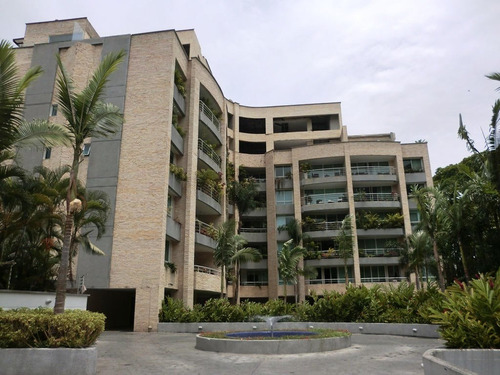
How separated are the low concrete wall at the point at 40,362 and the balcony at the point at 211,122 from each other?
80.2 ft

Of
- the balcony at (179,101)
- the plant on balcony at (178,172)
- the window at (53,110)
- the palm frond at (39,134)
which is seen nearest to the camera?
the palm frond at (39,134)

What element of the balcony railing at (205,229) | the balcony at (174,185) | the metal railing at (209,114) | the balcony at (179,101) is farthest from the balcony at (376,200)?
the balcony at (179,101)

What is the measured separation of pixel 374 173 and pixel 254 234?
14256 millimetres

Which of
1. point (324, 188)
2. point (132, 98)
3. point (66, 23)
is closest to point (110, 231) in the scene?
point (132, 98)

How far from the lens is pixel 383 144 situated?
43188 millimetres

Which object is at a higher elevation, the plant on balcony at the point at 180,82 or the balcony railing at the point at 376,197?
the plant on balcony at the point at 180,82

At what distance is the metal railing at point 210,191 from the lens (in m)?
31.0

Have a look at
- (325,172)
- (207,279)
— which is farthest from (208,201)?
(325,172)

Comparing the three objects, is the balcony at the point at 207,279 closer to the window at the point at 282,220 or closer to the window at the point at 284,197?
the window at the point at 282,220

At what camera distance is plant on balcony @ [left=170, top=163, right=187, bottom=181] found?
27.3 meters

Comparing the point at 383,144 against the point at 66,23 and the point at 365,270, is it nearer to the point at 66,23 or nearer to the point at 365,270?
the point at 365,270

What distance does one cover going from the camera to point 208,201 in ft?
103

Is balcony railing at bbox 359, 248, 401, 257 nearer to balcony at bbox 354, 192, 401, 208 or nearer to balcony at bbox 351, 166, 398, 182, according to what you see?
balcony at bbox 354, 192, 401, 208

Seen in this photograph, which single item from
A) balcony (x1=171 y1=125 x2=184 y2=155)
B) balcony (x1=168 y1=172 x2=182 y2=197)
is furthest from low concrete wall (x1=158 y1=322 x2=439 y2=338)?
balcony (x1=171 y1=125 x2=184 y2=155)
